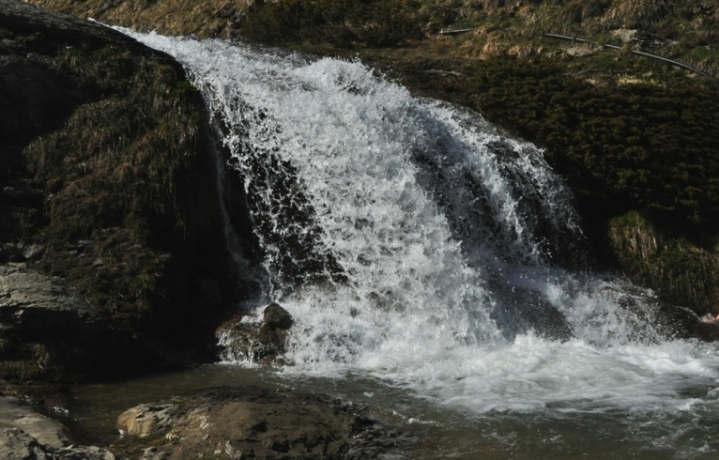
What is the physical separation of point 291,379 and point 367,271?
252 centimetres

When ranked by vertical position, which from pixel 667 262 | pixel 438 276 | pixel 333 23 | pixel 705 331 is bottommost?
pixel 705 331

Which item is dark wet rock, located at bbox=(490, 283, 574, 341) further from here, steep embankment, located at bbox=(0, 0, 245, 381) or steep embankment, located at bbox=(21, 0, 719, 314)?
steep embankment, located at bbox=(0, 0, 245, 381)

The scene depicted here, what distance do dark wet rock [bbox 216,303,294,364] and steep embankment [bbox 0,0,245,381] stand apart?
1.77ft

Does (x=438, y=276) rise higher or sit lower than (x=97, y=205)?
lower

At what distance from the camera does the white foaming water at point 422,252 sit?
9.87m

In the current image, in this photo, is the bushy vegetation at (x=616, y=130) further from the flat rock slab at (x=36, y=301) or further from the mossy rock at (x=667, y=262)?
the flat rock slab at (x=36, y=301)

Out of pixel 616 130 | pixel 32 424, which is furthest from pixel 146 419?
pixel 616 130

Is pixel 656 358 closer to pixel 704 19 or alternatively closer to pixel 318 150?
pixel 318 150

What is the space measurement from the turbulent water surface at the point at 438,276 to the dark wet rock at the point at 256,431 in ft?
2.08

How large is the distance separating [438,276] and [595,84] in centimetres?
657

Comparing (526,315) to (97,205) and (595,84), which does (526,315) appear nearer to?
(97,205)

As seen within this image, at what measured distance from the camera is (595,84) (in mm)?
15859

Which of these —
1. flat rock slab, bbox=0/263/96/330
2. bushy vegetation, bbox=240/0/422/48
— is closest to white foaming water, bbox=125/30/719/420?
flat rock slab, bbox=0/263/96/330

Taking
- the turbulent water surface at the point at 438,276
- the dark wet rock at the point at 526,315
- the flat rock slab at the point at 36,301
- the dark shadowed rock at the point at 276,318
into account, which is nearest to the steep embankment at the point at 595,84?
the turbulent water surface at the point at 438,276
